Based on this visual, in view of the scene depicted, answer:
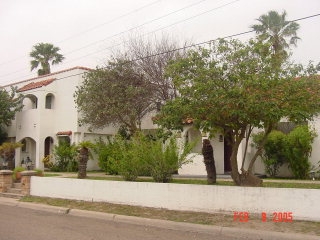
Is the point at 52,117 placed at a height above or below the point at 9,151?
above

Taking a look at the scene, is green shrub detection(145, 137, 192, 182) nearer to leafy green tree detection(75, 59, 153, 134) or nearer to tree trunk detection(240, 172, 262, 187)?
tree trunk detection(240, 172, 262, 187)

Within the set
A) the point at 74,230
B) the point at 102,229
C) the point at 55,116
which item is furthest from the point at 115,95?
the point at 74,230

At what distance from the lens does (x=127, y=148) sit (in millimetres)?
14742

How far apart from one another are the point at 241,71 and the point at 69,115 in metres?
16.5

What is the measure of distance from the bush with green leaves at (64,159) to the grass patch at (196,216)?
9275 millimetres

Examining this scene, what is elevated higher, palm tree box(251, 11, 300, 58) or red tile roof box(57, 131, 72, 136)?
palm tree box(251, 11, 300, 58)

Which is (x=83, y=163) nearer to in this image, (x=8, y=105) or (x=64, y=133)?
(x=64, y=133)

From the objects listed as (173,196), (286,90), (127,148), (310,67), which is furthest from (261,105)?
(127,148)

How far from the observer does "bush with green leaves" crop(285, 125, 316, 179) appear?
1578 centimetres

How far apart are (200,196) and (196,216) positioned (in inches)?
26.8

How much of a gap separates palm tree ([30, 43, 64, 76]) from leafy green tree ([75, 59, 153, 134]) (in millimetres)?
18668

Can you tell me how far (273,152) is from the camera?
1691cm

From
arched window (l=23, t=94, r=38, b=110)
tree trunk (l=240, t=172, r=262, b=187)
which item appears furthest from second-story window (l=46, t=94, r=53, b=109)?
tree trunk (l=240, t=172, r=262, b=187)

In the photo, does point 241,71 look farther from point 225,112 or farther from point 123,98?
point 123,98
